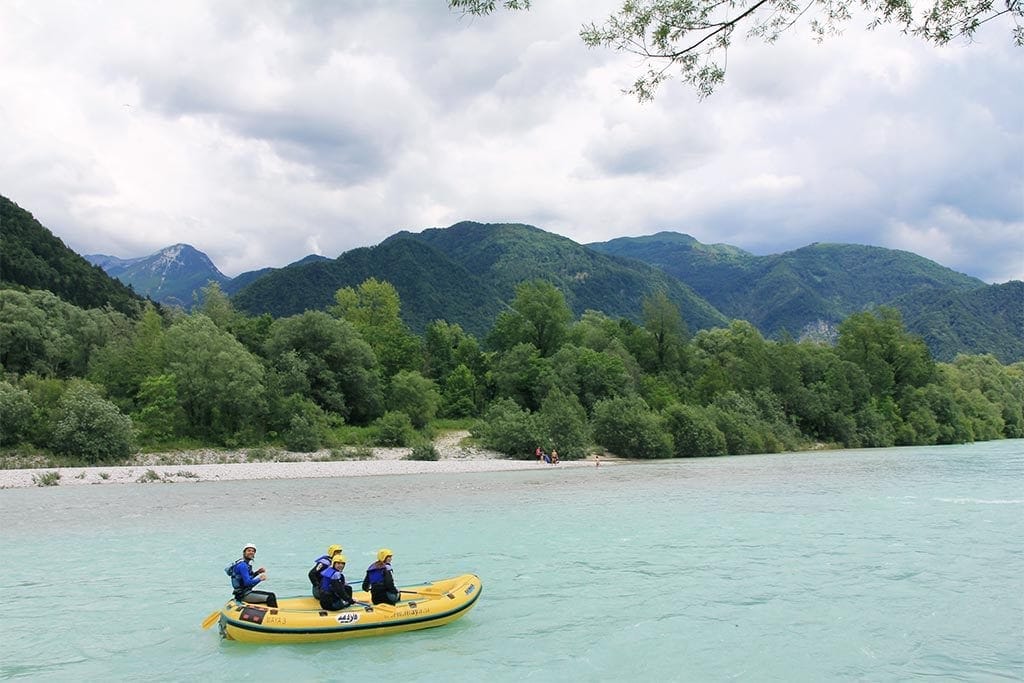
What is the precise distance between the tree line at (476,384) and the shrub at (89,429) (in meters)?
0.09

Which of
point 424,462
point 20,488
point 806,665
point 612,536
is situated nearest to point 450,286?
point 424,462

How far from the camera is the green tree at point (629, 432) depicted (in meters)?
56.5

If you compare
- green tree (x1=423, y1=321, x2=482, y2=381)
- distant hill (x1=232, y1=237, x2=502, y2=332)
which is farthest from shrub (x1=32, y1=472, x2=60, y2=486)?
distant hill (x1=232, y1=237, x2=502, y2=332)

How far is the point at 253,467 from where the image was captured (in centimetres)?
4288

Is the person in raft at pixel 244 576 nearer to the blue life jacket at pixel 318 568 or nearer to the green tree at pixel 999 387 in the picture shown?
the blue life jacket at pixel 318 568

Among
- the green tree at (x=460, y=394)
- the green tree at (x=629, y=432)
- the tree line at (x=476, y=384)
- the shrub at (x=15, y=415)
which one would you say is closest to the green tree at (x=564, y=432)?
the tree line at (x=476, y=384)

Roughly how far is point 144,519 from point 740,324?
7965cm

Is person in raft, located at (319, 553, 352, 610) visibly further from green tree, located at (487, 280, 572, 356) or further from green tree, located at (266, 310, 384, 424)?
green tree, located at (487, 280, 572, 356)

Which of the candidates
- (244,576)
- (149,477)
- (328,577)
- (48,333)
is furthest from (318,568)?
(48,333)

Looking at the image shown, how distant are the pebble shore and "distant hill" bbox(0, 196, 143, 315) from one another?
52.4m

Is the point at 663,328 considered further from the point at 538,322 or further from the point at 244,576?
the point at 244,576

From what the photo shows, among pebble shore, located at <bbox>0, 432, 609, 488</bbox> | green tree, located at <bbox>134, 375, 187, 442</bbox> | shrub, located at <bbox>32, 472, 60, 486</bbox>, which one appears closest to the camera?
shrub, located at <bbox>32, 472, 60, 486</bbox>

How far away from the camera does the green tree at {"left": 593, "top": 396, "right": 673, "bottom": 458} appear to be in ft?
185

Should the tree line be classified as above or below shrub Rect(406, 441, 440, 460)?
above
